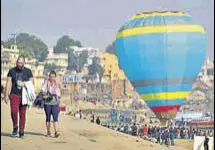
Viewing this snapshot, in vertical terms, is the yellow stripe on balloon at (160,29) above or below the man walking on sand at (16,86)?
above

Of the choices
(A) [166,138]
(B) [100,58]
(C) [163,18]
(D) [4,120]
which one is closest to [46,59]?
(B) [100,58]

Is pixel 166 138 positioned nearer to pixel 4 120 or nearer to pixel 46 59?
pixel 4 120

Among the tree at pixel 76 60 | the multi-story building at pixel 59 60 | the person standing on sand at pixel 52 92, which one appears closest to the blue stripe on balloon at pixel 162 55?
the person standing on sand at pixel 52 92

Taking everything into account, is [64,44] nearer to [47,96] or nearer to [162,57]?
[162,57]

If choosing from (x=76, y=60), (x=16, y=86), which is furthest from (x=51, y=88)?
(x=76, y=60)

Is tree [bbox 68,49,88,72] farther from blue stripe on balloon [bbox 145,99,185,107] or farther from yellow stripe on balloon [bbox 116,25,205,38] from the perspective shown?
blue stripe on balloon [bbox 145,99,185,107]

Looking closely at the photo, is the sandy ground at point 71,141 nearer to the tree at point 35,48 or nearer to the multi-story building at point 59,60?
the tree at point 35,48

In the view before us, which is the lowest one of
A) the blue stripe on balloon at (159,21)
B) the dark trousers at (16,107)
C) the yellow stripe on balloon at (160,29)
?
the dark trousers at (16,107)

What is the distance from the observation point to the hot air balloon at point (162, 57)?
32.7 meters

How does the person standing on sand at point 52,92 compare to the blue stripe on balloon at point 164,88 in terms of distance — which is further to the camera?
the blue stripe on balloon at point 164,88

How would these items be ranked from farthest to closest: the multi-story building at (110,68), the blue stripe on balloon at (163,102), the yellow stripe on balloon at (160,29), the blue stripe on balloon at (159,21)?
the multi-story building at (110,68) → the blue stripe on balloon at (159,21) → the yellow stripe on balloon at (160,29) → the blue stripe on balloon at (163,102)

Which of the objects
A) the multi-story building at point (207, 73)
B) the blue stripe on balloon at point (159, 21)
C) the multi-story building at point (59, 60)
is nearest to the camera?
the blue stripe on balloon at point (159, 21)

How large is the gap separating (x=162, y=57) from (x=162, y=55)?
0.13 metres

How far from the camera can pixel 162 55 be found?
3322 cm
